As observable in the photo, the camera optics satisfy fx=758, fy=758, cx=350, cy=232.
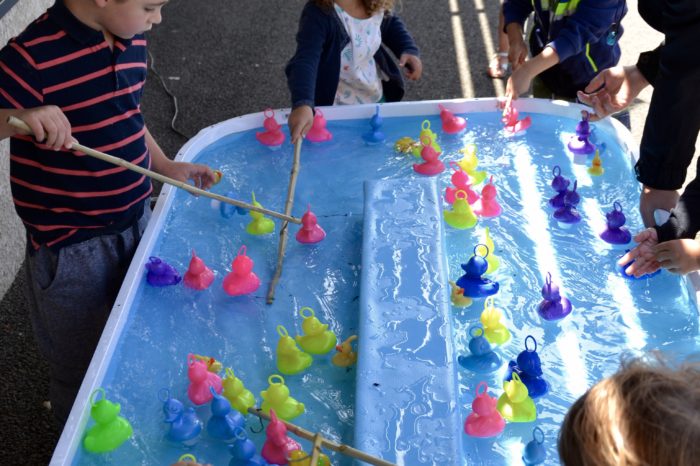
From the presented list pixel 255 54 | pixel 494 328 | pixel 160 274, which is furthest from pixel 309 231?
pixel 255 54

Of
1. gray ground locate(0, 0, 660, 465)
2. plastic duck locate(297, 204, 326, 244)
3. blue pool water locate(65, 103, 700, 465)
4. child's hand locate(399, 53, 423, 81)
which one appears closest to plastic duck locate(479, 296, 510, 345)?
blue pool water locate(65, 103, 700, 465)

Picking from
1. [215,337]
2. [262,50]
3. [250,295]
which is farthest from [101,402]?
[262,50]

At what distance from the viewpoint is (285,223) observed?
54.2 inches

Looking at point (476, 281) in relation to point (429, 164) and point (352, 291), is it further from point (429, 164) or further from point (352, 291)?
point (429, 164)

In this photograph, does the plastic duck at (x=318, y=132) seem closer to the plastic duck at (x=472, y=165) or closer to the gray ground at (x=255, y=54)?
the plastic duck at (x=472, y=165)

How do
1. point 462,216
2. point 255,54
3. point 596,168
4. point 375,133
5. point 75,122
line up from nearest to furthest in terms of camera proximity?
1. point 75,122
2. point 462,216
3. point 596,168
4. point 375,133
5. point 255,54

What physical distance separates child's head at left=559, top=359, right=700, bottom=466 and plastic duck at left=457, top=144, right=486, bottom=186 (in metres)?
0.86

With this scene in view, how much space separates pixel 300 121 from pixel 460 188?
1.20 feet

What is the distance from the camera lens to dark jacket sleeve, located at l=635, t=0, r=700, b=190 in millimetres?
1274

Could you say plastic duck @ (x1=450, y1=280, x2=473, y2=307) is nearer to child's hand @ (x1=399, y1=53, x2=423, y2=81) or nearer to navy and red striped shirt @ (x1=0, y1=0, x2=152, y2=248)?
navy and red striped shirt @ (x1=0, y1=0, x2=152, y2=248)

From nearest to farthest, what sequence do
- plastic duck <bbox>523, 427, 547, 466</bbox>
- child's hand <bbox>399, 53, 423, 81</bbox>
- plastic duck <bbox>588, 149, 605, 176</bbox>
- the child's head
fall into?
the child's head → plastic duck <bbox>523, 427, 547, 466</bbox> → plastic duck <bbox>588, 149, 605, 176</bbox> → child's hand <bbox>399, 53, 423, 81</bbox>

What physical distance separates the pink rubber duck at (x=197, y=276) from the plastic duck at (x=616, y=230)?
70cm

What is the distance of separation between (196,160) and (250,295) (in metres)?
0.44

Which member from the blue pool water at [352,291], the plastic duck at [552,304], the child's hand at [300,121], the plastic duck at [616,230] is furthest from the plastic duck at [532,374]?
the child's hand at [300,121]
